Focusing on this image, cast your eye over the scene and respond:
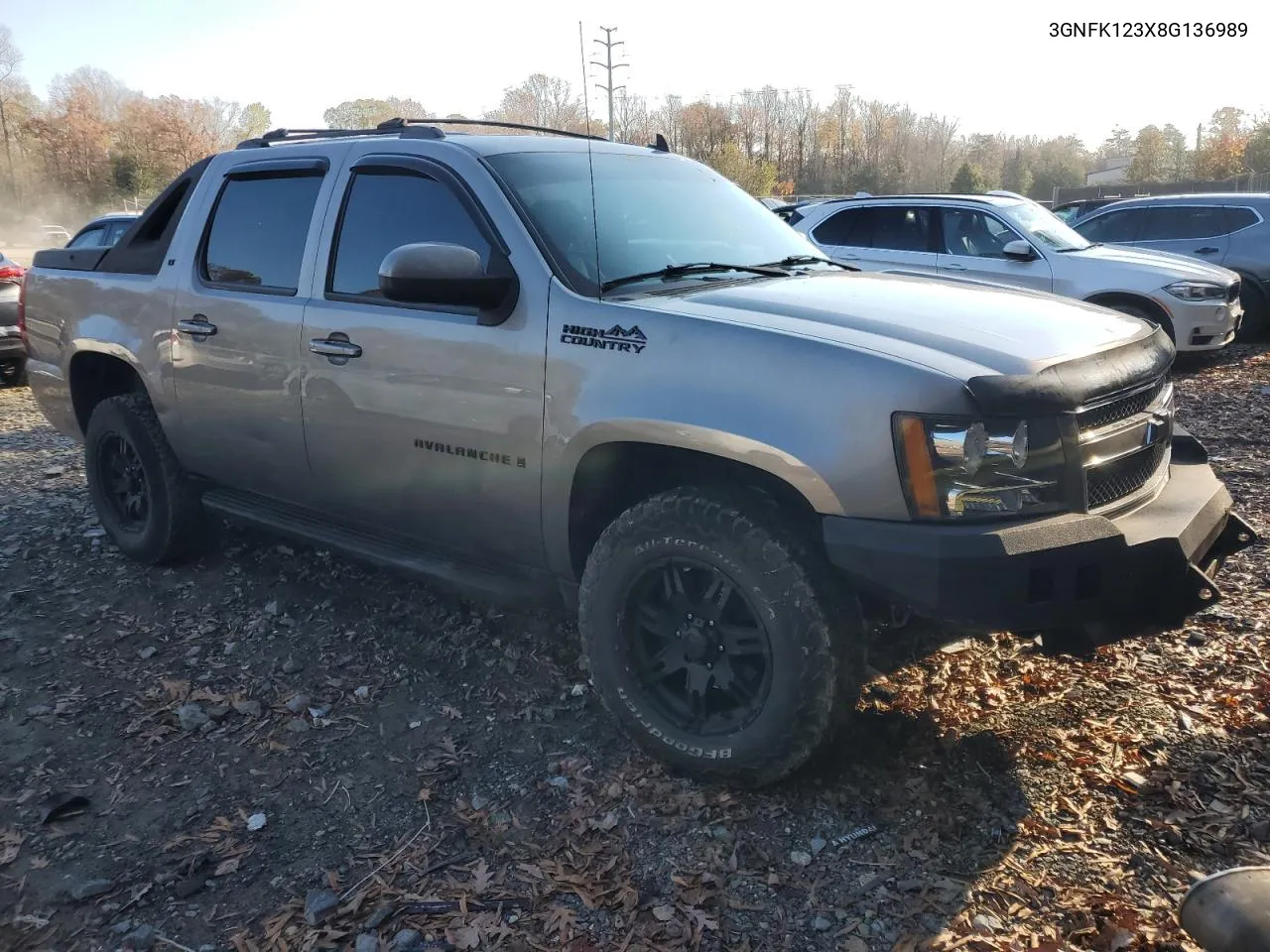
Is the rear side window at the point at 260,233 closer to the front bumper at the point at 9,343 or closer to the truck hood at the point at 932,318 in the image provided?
the truck hood at the point at 932,318

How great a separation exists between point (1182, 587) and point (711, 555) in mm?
1244

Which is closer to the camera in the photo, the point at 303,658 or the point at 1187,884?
the point at 1187,884

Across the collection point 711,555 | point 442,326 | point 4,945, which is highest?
point 442,326

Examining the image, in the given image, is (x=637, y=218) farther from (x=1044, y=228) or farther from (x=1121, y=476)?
(x=1044, y=228)

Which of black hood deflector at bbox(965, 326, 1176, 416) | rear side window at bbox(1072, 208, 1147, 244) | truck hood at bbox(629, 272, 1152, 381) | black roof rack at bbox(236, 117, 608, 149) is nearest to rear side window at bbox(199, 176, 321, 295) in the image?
black roof rack at bbox(236, 117, 608, 149)

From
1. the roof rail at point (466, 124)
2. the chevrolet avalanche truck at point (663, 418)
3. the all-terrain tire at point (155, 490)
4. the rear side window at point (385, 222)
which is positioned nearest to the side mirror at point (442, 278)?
the chevrolet avalanche truck at point (663, 418)

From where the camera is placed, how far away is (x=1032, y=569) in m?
2.46

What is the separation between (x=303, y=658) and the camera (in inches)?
159

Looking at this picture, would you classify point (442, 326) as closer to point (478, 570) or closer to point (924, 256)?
point (478, 570)

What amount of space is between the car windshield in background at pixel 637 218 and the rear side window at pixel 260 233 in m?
0.98

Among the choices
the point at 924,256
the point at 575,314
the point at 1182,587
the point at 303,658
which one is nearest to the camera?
the point at 1182,587

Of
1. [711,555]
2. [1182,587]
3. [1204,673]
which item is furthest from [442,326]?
[1204,673]

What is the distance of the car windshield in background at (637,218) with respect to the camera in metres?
3.34

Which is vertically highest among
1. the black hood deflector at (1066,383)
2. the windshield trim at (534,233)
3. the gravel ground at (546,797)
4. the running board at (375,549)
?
the windshield trim at (534,233)
